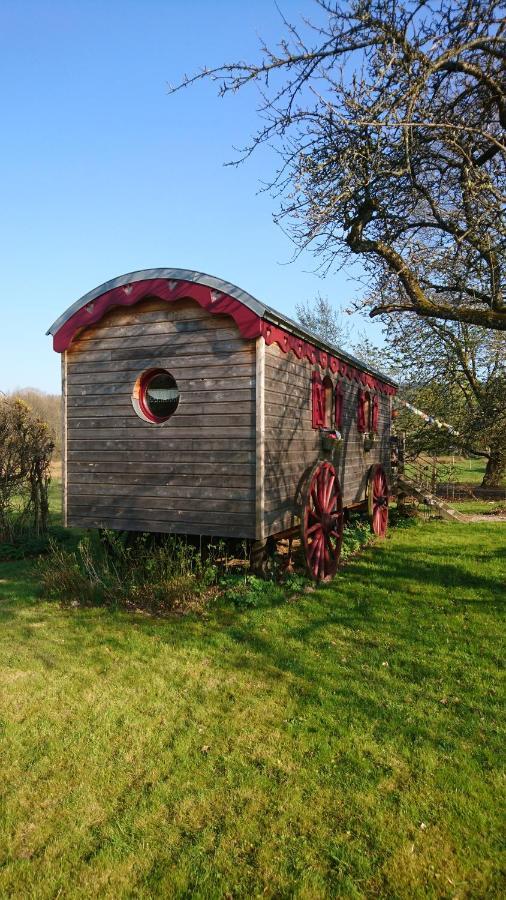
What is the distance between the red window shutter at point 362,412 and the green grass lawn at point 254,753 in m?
5.28

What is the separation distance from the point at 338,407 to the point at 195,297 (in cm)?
396

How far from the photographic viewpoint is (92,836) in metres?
2.74

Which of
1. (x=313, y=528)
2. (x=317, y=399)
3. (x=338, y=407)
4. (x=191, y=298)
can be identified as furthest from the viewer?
(x=338, y=407)

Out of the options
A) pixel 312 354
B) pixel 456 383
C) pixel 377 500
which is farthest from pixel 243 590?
pixel 456 383

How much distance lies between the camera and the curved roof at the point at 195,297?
6195 millimetres

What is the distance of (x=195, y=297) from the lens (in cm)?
643

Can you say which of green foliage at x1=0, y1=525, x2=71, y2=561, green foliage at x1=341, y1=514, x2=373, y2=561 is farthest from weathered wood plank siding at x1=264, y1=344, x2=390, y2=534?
green foliage at x1=0, y1=525, x2=71, y2=561

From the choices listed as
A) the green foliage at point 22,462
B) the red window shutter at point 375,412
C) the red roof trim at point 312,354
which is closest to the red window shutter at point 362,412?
the red roof trim at point 312,354

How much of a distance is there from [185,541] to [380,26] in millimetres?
6452

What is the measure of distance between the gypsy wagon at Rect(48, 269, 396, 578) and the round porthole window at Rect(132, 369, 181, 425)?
0.01 m

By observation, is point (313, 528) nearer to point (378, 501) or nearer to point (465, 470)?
point (378, 501)

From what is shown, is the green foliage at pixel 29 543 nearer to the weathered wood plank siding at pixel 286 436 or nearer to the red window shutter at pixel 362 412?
the weathered wood plank siding at pixel 286 436

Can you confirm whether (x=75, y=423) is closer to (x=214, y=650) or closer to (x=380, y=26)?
(x=214, y=650)

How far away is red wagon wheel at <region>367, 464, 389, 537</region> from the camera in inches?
453
